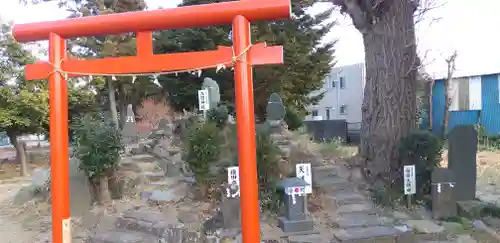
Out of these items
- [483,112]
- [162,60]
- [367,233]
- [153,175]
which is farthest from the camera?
[483,112]

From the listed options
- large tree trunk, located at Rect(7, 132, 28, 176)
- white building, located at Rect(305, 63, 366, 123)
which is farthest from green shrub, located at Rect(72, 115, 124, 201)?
white building, located at Rect(305, 63, 366, 123)

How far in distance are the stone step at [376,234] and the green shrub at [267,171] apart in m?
1.08

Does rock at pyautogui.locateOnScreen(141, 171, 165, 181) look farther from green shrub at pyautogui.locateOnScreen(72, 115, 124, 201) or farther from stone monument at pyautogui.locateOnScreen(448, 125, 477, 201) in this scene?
stone monument at pyautogui.locateOnScreen(448, 125, 477, 201)

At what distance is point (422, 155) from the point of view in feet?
21.8

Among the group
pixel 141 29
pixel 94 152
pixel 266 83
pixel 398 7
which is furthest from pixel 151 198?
pixel 266 83

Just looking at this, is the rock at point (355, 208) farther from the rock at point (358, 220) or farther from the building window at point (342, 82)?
the building window at point (342, 82)

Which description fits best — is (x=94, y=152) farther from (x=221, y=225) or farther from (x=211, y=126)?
(x=221, y=225)

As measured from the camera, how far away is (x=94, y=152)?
7.06 metres

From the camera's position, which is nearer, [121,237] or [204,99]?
[121,237]

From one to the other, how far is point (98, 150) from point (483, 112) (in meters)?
15.0

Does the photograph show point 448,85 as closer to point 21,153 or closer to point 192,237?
point 192,237

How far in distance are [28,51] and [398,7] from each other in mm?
13296

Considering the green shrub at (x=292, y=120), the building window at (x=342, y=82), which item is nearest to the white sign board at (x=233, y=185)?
the green shrub at (x=292, y=120)

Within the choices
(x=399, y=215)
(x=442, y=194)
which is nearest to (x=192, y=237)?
(x=399, y=215)
